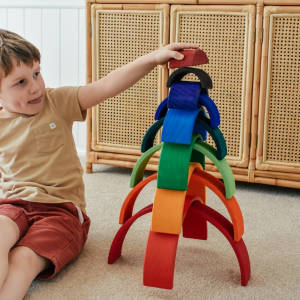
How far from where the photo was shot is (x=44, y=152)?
44.9 inches

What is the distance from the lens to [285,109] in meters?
1.57

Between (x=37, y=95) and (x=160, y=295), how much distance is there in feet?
1.89

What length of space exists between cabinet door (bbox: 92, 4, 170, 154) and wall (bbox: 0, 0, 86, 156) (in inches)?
14.8

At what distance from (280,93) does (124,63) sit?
24.2 inches

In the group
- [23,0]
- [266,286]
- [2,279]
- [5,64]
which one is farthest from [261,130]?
[23,0]

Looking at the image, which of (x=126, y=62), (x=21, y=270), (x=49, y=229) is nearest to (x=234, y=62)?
(x=126, y=62)

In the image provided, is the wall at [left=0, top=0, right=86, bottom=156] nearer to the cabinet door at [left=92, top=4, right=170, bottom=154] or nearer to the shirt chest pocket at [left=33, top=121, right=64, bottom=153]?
the cabinet door at [left=92, top=4, right=170, bottom=154]

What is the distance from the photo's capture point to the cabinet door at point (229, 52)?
1554 millimetres

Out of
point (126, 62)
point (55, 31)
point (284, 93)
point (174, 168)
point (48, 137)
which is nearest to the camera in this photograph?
point (174, 168)

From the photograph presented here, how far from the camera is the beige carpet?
0.97m

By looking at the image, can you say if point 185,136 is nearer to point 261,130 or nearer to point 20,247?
point 20,247

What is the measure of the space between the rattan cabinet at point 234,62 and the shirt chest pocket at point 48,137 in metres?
0.64

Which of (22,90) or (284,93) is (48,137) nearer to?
(22,90)

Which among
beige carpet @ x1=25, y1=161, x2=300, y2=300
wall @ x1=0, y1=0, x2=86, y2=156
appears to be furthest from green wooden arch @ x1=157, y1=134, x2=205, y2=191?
wall @ x1=0, y1=0, x2=86, y2=156
